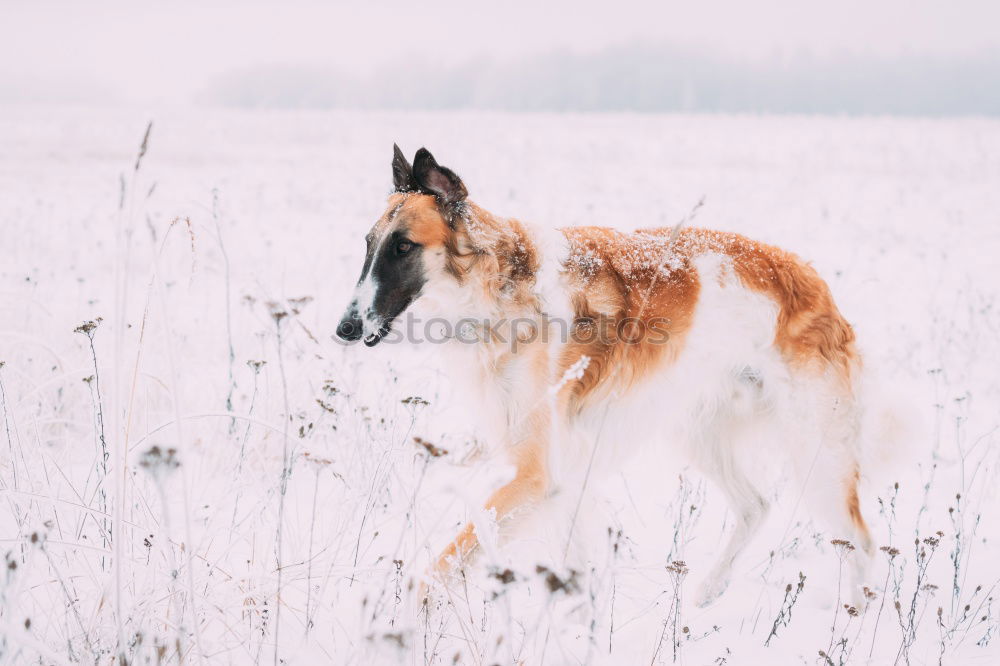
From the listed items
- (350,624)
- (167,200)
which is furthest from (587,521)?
(167,200)

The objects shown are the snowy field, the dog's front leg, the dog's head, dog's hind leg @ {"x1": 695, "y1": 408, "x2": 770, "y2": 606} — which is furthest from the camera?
dog's hind leg @ {"x1": 695, "y1": 408, "x2": 770, "y2": 606}

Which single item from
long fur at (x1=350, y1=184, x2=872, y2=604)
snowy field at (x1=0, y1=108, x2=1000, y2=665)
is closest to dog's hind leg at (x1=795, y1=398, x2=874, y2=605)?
long fur at (x1=350, y1=184, x2=872, y2=604)

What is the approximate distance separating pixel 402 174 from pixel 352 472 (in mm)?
1603

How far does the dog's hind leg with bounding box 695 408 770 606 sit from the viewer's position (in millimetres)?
3588

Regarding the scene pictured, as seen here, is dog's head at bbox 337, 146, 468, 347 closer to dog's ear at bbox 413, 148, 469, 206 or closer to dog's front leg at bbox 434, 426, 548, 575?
dog's ear at bbox 413, 148, 469, 206

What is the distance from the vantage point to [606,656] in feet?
8.42

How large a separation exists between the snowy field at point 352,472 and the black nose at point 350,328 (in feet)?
0.63

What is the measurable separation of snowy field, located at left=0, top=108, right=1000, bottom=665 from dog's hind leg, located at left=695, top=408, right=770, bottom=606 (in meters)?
0.16

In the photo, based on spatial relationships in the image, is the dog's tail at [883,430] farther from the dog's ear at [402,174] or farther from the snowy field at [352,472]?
the dog's ear at [402,174]

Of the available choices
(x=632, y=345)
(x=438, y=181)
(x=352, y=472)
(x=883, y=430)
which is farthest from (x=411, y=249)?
(x=883, y=430)

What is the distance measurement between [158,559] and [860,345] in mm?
3273

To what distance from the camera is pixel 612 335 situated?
10.3 ft

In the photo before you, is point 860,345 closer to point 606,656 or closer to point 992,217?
point 606,656

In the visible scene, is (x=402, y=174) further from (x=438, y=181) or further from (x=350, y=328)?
(x=350, y=328)
